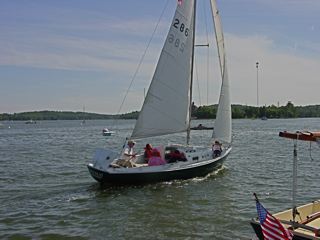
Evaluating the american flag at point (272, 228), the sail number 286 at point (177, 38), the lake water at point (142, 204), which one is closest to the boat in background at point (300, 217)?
the american flag at point (272, 228)

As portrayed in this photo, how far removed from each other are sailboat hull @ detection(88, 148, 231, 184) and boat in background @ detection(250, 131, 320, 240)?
30.9 feet

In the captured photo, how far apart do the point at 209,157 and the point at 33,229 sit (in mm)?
11565

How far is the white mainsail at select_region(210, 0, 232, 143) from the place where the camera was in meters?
26.2

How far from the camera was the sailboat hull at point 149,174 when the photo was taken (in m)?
19.5

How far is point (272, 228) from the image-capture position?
895 cm

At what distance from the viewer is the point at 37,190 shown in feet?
68.1

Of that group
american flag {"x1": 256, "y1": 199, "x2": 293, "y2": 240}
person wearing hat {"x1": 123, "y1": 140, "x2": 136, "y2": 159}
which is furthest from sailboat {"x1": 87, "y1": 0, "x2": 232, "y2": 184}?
american flag {"x1": 256, "y1": 199, "x2": 293, "y2": 240}

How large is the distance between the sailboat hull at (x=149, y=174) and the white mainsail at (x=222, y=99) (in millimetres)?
4022

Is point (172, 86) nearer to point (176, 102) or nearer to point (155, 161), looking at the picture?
point (176, 102)

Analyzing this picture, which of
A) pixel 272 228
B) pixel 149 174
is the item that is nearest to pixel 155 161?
pixel 149 174

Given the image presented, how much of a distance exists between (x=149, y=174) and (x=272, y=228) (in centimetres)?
1153

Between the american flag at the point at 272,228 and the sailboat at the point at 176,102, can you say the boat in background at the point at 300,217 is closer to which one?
the american flag at the point at 272,228

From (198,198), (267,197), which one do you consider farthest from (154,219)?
(267,197)

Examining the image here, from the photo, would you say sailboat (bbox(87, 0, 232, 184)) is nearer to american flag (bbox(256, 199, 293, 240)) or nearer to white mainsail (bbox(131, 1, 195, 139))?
white mainsail (bbox(131, 1, 195, 139))
